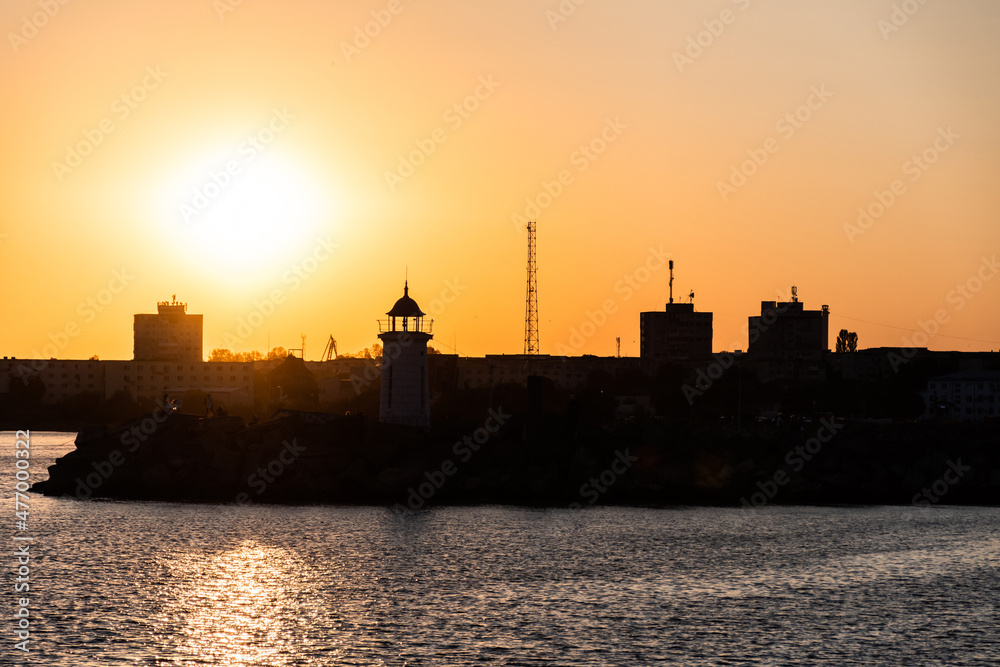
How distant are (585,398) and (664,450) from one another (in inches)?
2341

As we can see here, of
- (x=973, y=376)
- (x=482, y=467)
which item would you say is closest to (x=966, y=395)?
(x=973, y=376)

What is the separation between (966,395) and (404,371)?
119 meters

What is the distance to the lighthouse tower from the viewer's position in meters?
78.9

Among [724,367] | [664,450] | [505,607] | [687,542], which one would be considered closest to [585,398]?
[724,367]

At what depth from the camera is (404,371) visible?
260 feet

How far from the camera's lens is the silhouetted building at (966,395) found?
170625 millimetres

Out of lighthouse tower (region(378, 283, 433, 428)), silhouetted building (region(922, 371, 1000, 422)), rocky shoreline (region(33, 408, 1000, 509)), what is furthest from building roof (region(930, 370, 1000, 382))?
lighthouse tower (region(378, 283, 433, 428))

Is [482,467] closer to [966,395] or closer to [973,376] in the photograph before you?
[966,395]

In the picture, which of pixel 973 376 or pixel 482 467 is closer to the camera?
pixel 482 467

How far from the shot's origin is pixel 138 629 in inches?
1486

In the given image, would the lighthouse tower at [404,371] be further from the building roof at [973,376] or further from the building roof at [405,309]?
the building roof at [973,376]

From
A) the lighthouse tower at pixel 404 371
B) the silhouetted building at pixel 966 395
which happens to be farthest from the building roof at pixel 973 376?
the lighthouse tower at pixel 404 371

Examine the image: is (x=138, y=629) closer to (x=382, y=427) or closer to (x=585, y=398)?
(x=382, y=427)

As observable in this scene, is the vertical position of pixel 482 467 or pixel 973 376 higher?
pixel 973 376
